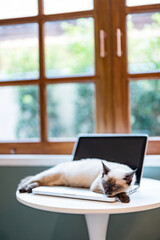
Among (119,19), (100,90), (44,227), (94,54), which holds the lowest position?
(44,227)

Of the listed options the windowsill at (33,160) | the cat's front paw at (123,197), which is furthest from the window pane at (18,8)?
the cat's front paw at (123,197)

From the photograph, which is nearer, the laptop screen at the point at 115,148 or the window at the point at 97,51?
the laptop screen at the point at 115,148

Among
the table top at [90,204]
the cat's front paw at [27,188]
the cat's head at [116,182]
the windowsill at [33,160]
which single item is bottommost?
the windowsill at [33,160]

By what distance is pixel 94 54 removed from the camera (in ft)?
6.02

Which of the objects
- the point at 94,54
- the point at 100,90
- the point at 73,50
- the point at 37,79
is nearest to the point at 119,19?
the point at 94,54

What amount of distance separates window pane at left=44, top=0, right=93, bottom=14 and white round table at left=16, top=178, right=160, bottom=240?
1.22 metres

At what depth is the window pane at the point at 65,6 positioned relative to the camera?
188 cm

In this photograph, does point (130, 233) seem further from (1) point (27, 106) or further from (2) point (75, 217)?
(1) point (27, 106)

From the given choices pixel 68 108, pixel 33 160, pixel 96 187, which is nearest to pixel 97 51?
pixel 33 160

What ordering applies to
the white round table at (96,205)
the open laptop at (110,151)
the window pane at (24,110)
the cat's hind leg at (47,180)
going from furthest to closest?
the window pane at (24,110)
the cat's hind leg at (47,180)
the open laptop at (110,151)
the white round table at (96,205)

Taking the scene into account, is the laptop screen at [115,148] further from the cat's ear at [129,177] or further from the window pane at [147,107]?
the window pane at [147,107]

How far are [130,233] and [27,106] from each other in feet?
10.1

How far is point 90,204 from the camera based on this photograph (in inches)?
42.6

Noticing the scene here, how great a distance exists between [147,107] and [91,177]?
3.03 m
